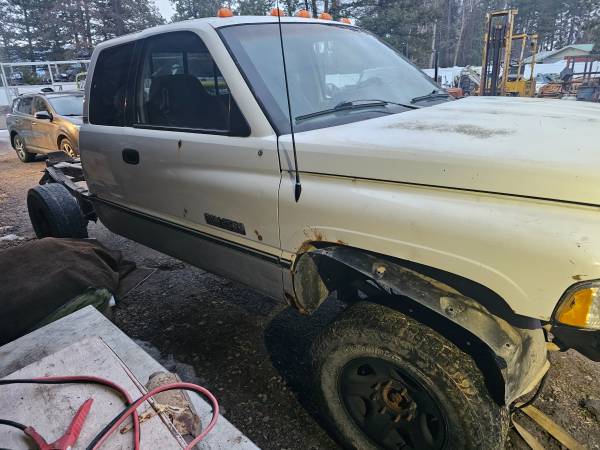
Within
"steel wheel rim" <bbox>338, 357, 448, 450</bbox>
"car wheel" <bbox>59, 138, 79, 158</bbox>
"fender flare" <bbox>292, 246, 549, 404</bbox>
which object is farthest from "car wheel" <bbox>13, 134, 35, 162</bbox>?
"steel wheel rim" <bbox>338, 357, 448, 450</bbox>

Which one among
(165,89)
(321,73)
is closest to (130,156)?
(165,89)

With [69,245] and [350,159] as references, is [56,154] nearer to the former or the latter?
[69,245]

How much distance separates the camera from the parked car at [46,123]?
8.66 meters

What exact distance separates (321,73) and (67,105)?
338 inches

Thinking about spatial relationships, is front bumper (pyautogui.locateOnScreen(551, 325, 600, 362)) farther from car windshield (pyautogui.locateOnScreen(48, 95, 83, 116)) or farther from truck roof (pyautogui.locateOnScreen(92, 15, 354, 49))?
car windshield (pyautogui.locateOnScreen(48, 95, 83, 116))

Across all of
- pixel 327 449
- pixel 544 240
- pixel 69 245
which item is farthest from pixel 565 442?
pixel 69 245

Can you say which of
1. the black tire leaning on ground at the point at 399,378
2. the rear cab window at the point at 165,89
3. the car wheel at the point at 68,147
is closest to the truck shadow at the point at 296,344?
the black tire leaning on ground at the point at 399,378

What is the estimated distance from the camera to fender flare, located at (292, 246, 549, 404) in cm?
158

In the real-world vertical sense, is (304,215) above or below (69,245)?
above

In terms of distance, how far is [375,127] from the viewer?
6.80ft

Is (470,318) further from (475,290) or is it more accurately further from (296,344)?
(296,344)

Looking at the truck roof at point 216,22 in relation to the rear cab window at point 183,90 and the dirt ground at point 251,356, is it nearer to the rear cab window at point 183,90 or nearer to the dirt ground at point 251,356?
the rear cab window at point 183,90

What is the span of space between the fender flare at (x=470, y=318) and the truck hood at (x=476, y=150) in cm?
36

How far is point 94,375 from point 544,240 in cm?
165
